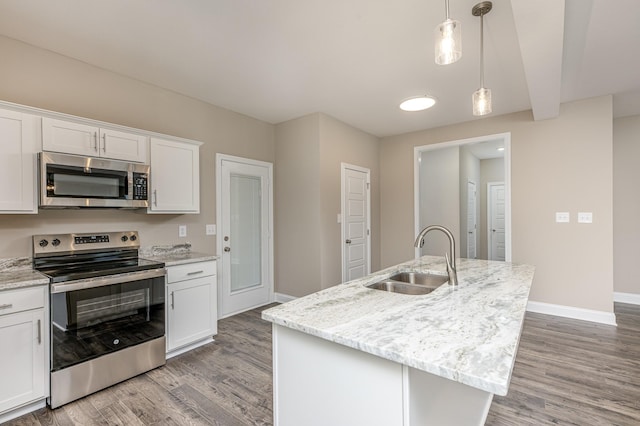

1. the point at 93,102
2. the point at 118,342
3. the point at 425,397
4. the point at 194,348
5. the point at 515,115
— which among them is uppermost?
the point at 515,115

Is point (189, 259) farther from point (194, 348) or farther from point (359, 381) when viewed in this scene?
point (359, 381)

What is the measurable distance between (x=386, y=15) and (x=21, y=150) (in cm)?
271

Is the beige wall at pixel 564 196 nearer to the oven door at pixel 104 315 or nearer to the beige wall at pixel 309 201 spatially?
the beige wall at pixel 309 201

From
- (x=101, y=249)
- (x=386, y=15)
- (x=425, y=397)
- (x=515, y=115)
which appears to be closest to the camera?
(x=425, y=397)

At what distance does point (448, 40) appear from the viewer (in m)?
1.45

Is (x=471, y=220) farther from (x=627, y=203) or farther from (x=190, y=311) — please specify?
(x=190, y=311)

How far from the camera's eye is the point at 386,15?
2.07m

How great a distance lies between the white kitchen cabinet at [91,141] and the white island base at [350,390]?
7.22ft

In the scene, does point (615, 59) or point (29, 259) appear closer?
point (29, 259)

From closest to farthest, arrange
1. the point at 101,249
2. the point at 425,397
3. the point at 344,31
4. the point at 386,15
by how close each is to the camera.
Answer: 1. the point at 425,397
2. the point at 386,15
3. the point at 344,31
4. the point at 101,249

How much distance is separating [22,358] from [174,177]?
171 centimetres

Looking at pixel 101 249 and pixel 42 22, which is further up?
pixel 42 22

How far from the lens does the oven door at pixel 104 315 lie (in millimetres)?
2016

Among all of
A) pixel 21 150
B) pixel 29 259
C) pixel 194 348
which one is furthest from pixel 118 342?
pixel 21 150
